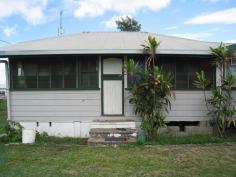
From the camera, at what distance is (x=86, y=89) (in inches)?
422

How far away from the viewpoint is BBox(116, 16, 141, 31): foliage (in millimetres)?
36662

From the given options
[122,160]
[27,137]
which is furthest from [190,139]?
[27,137]

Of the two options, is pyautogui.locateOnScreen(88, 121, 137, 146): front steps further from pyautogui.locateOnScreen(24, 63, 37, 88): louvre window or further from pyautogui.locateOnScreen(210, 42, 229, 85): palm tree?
pyautogui.locateOnScreen(210, 42, 229, 85): palm tree

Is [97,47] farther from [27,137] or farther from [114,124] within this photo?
[27,137]

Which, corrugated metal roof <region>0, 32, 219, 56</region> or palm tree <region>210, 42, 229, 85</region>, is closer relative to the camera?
palm tree <region>210, 42, 229, 85</region>

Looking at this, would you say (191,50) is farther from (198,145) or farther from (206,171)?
(206,171)

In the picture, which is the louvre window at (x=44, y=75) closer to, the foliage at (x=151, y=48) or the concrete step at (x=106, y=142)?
the concrete step at (x=106, y=142)

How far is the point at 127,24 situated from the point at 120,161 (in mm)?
30865

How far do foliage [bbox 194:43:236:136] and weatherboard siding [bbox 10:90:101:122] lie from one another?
357 cm

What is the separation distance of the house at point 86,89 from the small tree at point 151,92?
0.59 m

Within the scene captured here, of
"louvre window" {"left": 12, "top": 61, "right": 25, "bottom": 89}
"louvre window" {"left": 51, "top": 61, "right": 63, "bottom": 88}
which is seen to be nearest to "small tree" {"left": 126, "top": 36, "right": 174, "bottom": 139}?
"louvre window" {"left": 51, "top": 61, "right": 63, "bottom": 88}

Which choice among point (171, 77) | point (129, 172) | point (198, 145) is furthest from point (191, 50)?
point (129, 172)

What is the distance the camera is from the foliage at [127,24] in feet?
120

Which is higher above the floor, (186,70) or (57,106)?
(186,70)
